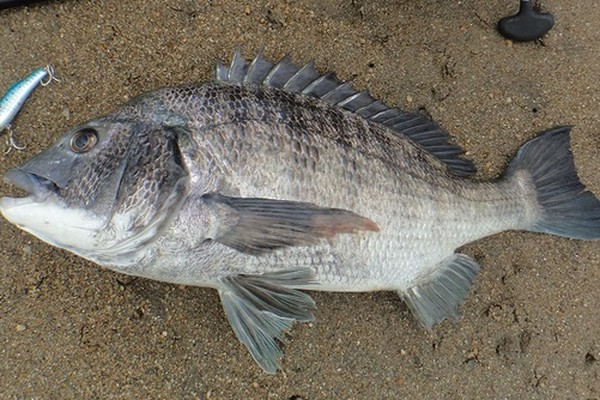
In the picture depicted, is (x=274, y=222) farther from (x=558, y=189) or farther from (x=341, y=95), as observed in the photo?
(x=558, y=189)

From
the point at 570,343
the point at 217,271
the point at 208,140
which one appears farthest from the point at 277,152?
the point at 570,343

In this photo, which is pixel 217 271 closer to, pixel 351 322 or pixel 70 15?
pixel 351 322

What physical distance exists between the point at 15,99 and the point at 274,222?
126 cm

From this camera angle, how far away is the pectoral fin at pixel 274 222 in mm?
1597

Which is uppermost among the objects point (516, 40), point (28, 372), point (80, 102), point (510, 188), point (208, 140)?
point (516, 40)

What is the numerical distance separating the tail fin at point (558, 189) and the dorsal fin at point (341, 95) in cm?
32

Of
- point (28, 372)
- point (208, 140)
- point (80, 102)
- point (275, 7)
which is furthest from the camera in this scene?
point (275, 7)

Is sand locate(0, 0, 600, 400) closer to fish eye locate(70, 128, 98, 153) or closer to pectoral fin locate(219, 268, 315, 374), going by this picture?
pectoral fin locate(219, 268, 315, 374)

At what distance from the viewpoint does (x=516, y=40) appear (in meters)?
2.37

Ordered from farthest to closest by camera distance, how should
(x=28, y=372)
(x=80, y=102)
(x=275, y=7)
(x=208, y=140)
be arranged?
(x=275, y=7)
(x=80, y=102)
(x=28, y=372)
(x=208, y=140)

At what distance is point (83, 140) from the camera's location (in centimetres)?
163

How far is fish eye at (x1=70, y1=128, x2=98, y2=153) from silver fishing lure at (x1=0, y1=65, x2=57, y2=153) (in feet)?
1.98

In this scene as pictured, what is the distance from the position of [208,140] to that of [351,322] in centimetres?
101

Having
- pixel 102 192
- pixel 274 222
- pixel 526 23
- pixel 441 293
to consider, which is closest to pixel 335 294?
pixel 441 293
